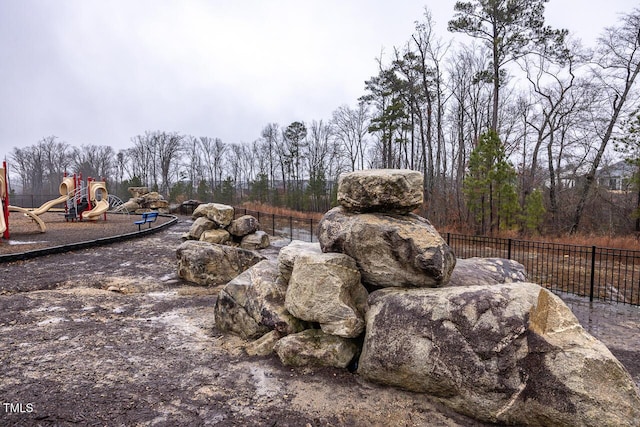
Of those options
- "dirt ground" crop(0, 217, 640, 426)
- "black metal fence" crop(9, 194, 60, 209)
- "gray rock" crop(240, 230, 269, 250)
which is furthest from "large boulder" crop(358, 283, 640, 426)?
"black metal fence" crop(9, 194, 60, 209)

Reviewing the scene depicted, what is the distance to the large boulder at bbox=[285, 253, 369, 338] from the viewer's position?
358cm

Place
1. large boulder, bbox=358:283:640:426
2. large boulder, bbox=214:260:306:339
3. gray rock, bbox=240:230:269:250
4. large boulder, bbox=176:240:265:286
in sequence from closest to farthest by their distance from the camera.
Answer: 1. large boulder, bbox=358:283:640:426
2. large boulder, bbox=214:260:306:339
3. large boulder, bbox=176:240:265:286
4. gray rock, bbox=240:230:269:250

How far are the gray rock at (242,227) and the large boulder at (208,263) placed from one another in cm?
474

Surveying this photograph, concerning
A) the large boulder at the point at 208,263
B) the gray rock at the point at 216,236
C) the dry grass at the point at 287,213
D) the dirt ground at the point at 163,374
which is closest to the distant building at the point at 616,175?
→ the dirt ground at the point at 163,374

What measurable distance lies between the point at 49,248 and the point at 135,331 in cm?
711

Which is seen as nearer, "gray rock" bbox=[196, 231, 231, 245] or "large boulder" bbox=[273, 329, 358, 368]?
"large boulder" bbox=[273, 329, 358, 368]

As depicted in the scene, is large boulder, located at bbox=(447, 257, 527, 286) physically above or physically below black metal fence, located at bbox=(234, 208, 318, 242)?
above

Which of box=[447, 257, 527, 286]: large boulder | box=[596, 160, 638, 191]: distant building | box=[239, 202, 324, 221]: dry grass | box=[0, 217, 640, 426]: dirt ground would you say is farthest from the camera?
box=[239, 202, 324, 221]: dry grass

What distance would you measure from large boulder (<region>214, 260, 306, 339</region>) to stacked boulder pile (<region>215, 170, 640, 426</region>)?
13 mm

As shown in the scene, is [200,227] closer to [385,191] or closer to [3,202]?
[3,202]

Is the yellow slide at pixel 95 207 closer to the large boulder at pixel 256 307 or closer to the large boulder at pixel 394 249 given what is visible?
the large boulder at pixel 256 307

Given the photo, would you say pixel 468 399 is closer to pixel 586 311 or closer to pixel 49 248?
pixel 586 311

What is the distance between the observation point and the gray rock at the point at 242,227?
12.4 m

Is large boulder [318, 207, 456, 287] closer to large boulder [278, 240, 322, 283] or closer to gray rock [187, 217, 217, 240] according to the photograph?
large boulder [278, 240, 322, 283]
